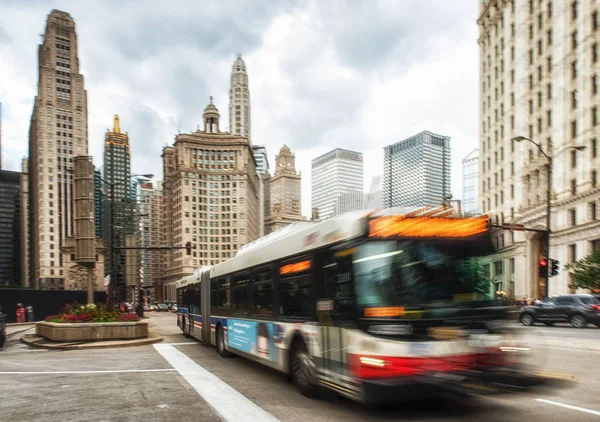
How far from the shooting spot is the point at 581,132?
151 feet

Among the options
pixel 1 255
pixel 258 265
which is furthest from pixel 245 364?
pixel 1 255

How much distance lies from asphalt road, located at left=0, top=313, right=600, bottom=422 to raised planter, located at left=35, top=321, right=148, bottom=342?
5120 millimetres

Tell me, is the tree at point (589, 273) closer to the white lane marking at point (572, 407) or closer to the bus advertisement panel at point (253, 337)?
the bus advertisement panel at point (253, 337)

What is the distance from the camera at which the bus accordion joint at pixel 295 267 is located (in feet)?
26.7

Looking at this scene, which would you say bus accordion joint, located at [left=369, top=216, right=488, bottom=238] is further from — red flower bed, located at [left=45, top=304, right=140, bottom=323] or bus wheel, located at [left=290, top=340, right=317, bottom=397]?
red flower bed, located at [left=45, top=304, right=140, bottom=323]

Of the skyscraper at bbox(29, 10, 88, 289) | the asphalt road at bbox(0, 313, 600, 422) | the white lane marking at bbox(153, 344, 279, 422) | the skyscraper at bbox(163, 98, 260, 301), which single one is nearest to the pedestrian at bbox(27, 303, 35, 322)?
the asphalt road at bbox(0, 313, 600, 422)

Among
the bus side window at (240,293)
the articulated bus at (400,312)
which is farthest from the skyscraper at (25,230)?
the articulated bus at (400,312)

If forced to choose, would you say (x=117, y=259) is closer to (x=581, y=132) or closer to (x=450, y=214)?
(x=450, y=214)

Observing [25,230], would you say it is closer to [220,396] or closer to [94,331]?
[94,331]

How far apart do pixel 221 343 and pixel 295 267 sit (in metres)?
6.13

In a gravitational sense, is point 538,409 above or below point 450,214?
below

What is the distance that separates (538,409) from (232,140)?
15486 cm

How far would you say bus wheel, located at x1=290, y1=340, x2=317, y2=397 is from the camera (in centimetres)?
776

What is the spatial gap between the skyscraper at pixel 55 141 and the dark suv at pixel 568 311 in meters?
130
